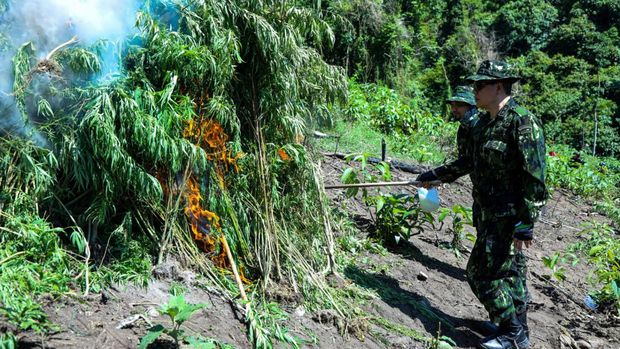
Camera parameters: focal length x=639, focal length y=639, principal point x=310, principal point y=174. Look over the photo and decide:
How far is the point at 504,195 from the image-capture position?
12.9ft

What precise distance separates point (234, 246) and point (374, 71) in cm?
1384

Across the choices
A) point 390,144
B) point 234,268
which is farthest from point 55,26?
point 390,144

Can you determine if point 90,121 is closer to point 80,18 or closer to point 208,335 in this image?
point 80,18

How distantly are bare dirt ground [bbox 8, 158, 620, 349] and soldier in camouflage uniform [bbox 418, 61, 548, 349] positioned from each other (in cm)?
37

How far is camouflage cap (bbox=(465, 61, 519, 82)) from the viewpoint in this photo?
156 inches

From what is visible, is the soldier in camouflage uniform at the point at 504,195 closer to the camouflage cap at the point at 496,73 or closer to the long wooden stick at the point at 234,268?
the camouflage cap at the point at 496,73

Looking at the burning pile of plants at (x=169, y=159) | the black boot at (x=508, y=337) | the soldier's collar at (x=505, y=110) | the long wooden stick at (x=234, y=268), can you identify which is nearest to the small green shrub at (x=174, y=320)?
the burning pile of plants at (x=169, y=159)

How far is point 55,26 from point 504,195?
2.78 m

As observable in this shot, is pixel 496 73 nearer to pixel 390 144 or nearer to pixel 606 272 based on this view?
pixel 606 272

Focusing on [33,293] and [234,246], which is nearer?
[33,293]

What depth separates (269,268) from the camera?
3.82 meters

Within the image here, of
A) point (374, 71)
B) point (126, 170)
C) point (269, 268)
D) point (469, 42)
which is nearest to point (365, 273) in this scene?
point (269, 268)

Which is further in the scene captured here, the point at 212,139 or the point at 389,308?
the point at 389,308

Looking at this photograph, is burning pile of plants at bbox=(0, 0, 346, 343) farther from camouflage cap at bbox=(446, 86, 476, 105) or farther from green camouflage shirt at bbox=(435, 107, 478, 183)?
camouflage cap at bbox=(446, 86, 476, 105)
